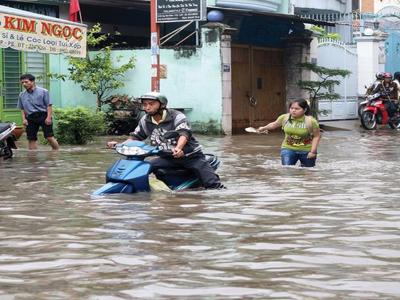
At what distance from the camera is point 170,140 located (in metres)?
9.93

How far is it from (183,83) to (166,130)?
12.1 meters

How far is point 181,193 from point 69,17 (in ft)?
41.5

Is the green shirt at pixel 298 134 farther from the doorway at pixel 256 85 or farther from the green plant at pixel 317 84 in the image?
the green plant at pixel 317 84

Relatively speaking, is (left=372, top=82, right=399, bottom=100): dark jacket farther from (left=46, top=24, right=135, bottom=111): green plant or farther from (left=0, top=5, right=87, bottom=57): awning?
(left=0, top=5, right=87, bottom=57): awning

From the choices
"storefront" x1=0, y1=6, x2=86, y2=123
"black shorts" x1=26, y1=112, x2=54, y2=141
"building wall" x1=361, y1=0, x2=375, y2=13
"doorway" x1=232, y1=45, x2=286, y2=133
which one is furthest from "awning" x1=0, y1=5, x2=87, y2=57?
"building wall" x1=361, y1=0, x2=375, y2=13

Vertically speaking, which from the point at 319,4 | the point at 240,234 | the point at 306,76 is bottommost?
the point at 240,234

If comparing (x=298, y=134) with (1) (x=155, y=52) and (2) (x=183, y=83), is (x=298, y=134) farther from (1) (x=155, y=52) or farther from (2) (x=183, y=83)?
(2) (x=183, y=83)

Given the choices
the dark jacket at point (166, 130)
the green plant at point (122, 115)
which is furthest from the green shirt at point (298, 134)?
the green plant at point (122, 115)

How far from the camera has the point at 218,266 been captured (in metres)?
5.79

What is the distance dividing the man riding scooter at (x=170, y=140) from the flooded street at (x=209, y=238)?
0.29 meters

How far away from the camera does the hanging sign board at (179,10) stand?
63.3 ft

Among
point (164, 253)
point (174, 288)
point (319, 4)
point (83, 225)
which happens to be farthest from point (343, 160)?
point (319, 4)

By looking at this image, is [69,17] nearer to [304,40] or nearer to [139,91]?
[139,91]

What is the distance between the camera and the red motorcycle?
24.4 meters
